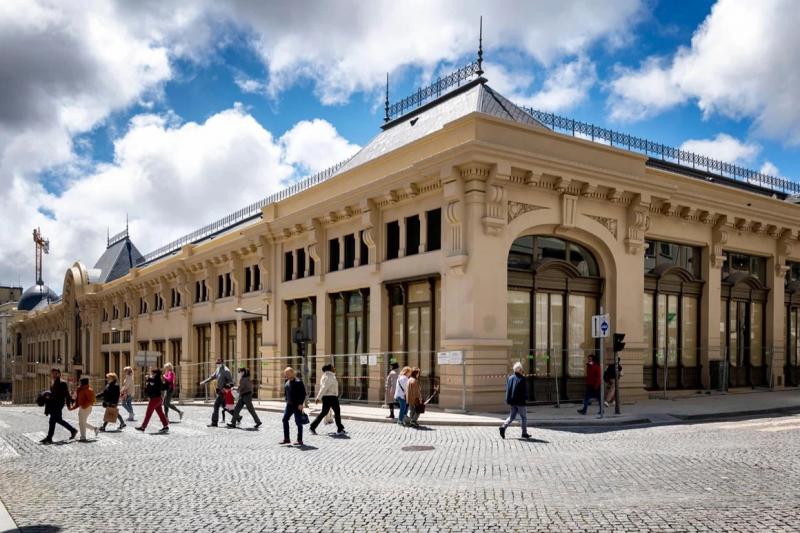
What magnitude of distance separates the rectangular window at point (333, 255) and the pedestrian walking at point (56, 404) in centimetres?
1170

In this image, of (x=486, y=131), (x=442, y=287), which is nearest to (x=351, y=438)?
(x=442, y=287)

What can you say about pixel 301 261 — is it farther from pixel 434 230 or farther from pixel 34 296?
pixel 34 296

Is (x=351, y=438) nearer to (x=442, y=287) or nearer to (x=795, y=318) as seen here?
(x=442, y=287)

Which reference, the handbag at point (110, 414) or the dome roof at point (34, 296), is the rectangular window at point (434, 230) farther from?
the dome roof at point (34, 296)

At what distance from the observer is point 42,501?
909cm

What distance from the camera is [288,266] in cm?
2956

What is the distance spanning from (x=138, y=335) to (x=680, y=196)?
37.7 metres

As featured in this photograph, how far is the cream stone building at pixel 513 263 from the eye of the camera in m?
19.5

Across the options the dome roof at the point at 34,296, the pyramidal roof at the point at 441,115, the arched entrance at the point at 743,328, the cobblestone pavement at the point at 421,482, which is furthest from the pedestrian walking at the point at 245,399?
the dome roof at the point at 34,296

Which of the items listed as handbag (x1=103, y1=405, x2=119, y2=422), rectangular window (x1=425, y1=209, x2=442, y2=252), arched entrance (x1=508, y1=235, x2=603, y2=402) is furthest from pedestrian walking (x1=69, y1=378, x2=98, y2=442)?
arched entrance (x1=508, y1=235, x2=603, y2=402)

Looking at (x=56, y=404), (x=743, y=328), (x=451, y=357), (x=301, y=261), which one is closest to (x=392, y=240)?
(x=451, y=357)

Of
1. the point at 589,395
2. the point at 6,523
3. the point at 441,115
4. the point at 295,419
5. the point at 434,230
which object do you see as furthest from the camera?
the point at 441,115

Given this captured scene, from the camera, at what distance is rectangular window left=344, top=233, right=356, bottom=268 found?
995 inches

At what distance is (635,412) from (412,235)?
8202 millimetres
